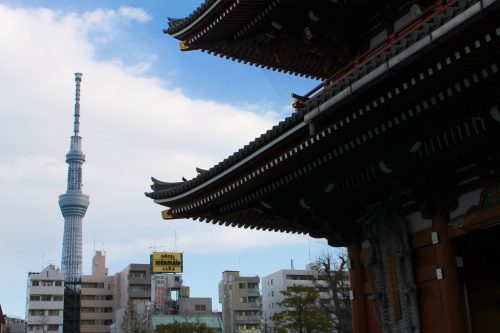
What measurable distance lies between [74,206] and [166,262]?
280ft

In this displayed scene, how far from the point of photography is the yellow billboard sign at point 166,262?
93250 mm

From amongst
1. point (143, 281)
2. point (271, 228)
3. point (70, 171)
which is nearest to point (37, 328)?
point (143, 281)

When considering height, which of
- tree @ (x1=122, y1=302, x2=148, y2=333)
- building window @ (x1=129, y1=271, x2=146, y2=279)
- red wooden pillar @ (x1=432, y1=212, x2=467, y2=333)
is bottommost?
red wooden pillar @ (x1=432, y1=212, x2=467, y2=333)

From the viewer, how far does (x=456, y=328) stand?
34.8ft

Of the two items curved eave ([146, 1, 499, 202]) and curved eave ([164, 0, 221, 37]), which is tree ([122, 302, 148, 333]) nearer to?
curved eave ([164, 0, 221, 37])

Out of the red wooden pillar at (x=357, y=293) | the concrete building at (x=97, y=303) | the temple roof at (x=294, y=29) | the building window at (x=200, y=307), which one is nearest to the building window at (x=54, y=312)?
the concrete building at (x=97, y=303)

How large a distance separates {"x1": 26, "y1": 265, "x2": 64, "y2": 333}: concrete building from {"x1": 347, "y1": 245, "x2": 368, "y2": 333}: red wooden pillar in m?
81.8

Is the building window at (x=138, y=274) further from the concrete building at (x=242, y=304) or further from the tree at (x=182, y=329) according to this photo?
the tree at (x=182, y=329)

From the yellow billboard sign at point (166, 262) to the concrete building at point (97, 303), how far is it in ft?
27.7

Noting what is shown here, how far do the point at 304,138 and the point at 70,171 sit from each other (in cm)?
17641

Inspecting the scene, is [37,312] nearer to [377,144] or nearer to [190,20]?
[190,20]

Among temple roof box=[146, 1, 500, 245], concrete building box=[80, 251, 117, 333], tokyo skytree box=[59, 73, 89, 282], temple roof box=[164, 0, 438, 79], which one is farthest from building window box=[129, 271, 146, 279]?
temple roof box=[146, 1, 500, 245]

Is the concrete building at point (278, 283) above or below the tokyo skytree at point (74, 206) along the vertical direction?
below

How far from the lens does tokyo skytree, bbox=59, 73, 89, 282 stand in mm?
159625
